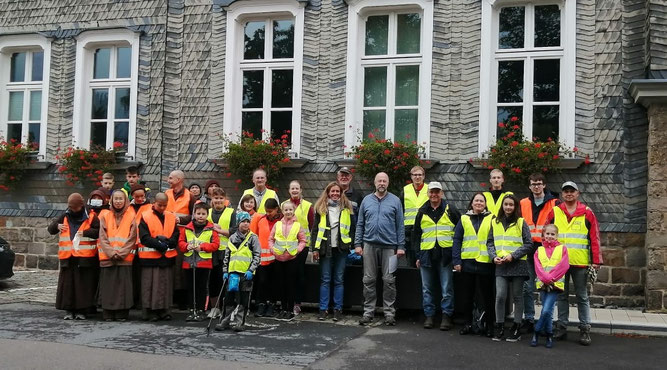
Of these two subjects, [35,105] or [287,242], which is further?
[35,105]

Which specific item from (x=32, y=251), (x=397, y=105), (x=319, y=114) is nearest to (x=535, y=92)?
(x=397, y=105)

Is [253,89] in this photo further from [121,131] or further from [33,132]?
[33,132]

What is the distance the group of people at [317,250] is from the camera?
25.8 feet

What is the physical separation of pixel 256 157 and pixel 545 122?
483 cm

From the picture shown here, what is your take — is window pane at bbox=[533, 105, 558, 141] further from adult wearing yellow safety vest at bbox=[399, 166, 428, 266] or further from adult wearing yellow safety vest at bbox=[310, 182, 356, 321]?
adult wearing yellow safety vest at bbox=[310, 182, 356, 321]

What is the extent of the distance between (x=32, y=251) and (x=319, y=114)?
6.50 meters

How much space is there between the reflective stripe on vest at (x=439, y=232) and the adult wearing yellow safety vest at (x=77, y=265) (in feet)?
13.7

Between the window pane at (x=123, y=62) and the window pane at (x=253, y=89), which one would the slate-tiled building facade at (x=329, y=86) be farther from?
the window pane at (x=253, y=89)

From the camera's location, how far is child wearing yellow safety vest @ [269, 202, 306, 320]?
8.70m

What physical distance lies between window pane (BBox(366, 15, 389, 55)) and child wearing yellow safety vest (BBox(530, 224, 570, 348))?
5437 mm

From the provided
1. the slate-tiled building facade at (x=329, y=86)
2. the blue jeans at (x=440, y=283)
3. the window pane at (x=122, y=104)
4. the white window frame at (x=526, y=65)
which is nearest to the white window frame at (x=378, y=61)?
the slate-tiled building facade at (x=329, y=86)

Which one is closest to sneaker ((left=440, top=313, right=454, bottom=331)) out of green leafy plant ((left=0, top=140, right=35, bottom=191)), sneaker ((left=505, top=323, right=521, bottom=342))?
sneaker ((left=505, top=323, right=521, bottom=342))

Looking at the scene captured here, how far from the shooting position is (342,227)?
8.88 metres

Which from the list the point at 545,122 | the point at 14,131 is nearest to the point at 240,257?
the point at 545,122
